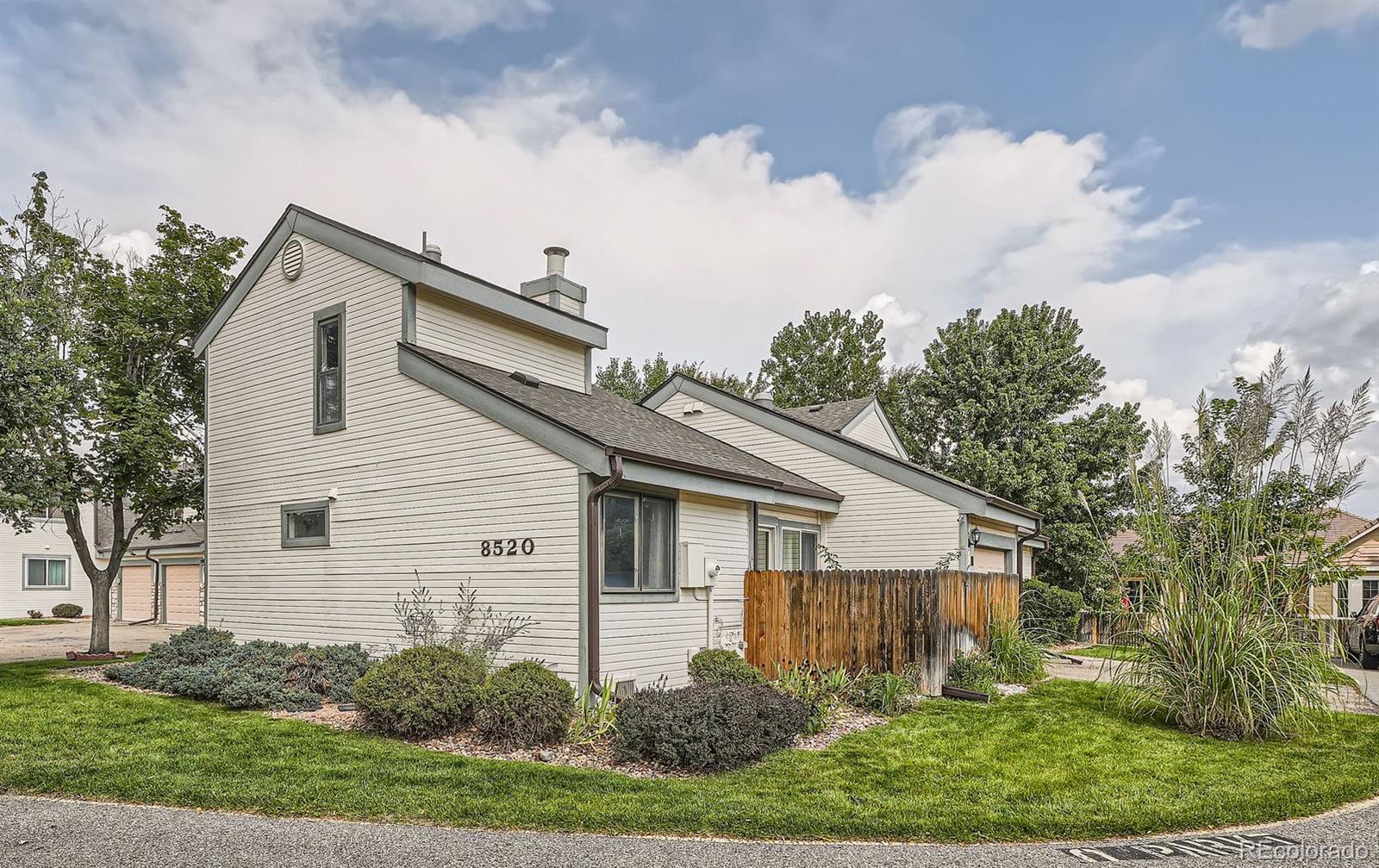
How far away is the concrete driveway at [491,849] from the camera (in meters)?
5.06

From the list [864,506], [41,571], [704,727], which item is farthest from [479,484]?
[41,571]

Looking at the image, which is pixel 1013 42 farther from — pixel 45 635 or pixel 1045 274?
pixel 45 635

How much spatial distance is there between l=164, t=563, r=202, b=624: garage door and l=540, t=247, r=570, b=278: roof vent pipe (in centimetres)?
1717

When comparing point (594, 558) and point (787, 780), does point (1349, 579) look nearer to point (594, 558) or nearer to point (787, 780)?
point (787, 780)

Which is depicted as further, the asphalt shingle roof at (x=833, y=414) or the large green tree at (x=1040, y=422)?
the large green tree at (x=1040, y=422)

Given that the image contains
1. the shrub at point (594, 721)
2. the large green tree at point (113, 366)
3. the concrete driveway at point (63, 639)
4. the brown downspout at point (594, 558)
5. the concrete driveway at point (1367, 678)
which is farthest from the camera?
the concrete driveway at point (63, 639)

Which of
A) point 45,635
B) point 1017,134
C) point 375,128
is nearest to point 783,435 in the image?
point 1017,134

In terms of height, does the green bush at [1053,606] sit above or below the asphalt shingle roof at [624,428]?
below

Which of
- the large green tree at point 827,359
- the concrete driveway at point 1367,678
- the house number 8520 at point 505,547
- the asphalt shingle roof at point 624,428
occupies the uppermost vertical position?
the large green tree at point 827,359

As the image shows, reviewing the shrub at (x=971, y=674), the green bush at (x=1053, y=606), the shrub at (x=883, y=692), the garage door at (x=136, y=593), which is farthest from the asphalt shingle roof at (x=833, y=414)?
the garage door at (x=136, y=593)

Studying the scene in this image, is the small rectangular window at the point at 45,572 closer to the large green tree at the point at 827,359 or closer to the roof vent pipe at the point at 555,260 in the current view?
the roof vent pipe at the point at 555,260

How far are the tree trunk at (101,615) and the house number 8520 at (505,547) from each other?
10155 millimetres

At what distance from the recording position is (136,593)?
28297mm

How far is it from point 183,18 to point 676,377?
426 inches
